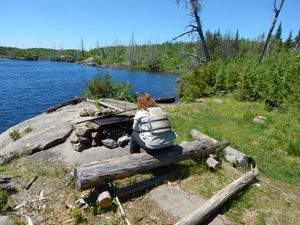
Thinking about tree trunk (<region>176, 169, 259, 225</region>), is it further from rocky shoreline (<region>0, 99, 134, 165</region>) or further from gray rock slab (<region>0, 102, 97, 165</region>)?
gray rock slab (<region>0, 102, 97, 165</region>)

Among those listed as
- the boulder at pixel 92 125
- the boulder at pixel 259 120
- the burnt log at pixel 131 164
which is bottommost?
the boulder at pixel 259 120

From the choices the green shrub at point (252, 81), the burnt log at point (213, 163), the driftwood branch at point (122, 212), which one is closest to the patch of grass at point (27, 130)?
the driftwood branch at point (122, 212)

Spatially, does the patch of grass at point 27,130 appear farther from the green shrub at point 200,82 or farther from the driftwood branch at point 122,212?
the green shrub at point 200,82

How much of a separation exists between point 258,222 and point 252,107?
1236 centimetres

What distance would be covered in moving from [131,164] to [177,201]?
1373 mm

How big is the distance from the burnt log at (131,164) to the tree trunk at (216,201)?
1.44 meters

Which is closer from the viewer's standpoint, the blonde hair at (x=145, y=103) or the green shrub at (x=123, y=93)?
the blonde hair at (x=145, y=103)

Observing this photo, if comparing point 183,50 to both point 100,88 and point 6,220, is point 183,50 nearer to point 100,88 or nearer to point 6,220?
point 100,88

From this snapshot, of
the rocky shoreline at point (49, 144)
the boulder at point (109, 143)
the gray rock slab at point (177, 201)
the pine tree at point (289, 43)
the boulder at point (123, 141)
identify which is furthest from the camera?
the pine tree at point (289, 43)

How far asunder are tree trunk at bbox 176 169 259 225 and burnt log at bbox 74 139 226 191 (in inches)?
56.7

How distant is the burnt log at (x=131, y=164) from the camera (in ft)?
20.1

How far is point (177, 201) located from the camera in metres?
6.41

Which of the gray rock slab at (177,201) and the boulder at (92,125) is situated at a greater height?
the boulder at (92,125)

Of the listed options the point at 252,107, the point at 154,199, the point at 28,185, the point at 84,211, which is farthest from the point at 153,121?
the point at 252,107
